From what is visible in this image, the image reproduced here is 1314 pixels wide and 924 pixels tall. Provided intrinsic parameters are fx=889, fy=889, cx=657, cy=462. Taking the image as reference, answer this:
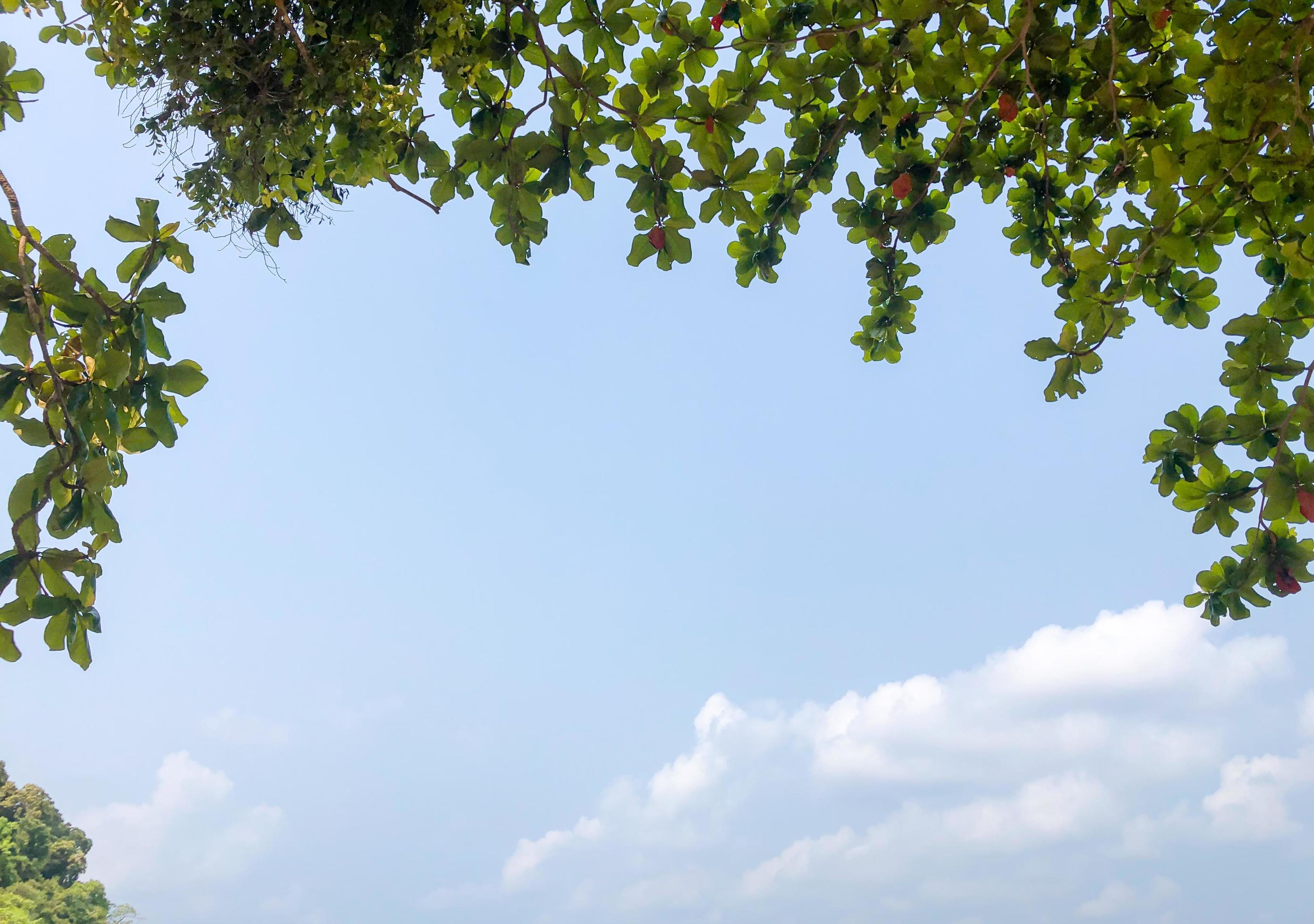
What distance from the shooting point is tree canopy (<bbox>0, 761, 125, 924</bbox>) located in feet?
55.1

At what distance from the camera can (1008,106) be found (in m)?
2.54

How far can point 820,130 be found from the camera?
279 cm

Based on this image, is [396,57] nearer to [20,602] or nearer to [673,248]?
[673,248]

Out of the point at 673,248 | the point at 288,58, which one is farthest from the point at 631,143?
the point at 288,58

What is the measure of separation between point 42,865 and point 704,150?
23.0 metres

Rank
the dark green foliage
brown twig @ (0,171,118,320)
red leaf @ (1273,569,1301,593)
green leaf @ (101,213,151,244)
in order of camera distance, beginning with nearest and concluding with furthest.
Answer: brown twig @ (0,171,118,320) < green leaf @ (101,213,151,244) < red leaf @ (1273,569,1301,593) < the dark green foliage

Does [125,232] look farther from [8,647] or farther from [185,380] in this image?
[8,647]

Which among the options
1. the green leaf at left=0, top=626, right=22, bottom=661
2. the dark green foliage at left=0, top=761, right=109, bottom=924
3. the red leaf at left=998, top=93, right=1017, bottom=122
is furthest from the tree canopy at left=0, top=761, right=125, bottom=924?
the red leaf at left=998, top=93, right=1017, bottom=122

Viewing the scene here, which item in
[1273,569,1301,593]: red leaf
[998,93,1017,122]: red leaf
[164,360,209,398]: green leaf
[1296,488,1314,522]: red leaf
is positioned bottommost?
[1273,569,1301,593]: red leaf

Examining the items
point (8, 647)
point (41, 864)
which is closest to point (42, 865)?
point (41, 864)

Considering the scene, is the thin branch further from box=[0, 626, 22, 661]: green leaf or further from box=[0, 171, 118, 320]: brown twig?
box=[0, 626, 22, 661]: green leaf

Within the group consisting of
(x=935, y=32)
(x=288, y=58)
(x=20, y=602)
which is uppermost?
(x=935, y=32)

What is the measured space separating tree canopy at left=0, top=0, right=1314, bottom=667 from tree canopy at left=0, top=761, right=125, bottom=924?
60.7 feet

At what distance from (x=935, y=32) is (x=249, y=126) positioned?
1.98 meters
